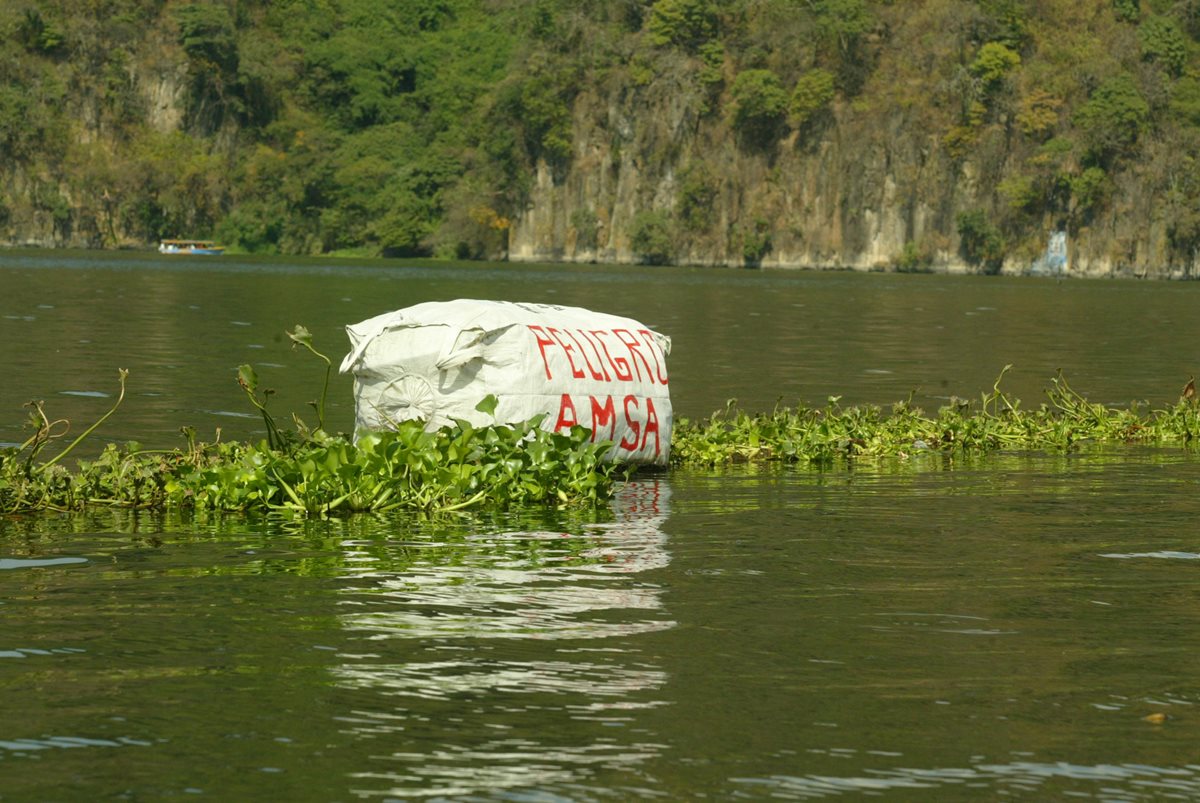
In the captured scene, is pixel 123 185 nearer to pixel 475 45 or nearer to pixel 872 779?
pixel 475 45

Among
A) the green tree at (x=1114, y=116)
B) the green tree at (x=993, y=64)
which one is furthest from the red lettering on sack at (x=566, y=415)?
the green tree at (x=993, y=64)

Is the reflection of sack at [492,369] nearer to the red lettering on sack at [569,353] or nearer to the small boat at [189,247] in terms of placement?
the red lettering on sack at [569,353]

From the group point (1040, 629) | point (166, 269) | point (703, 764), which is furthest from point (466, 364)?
point (166, 269)

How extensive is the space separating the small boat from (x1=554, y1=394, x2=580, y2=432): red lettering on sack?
132 meters

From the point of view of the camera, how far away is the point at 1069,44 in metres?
140

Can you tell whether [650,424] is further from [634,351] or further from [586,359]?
[586,359]

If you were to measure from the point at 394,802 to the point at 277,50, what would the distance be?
17430 centimetres

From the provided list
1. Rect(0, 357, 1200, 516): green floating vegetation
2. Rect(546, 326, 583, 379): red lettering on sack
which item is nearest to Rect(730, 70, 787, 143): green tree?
Rect(546, 326, 583, 379): red lettering on sack

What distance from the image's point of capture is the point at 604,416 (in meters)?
14.3

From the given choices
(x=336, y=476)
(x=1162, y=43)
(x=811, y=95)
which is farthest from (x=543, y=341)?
(x=811, y=95)

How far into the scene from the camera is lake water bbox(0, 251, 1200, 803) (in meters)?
6.36

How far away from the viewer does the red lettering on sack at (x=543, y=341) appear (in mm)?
13852

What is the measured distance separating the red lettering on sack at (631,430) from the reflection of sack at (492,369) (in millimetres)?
16

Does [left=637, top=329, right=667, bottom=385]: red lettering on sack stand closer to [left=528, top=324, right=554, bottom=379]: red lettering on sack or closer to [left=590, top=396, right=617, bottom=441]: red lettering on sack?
[left=590, top=396, right=617, bottom=441]: red lettering on sack
